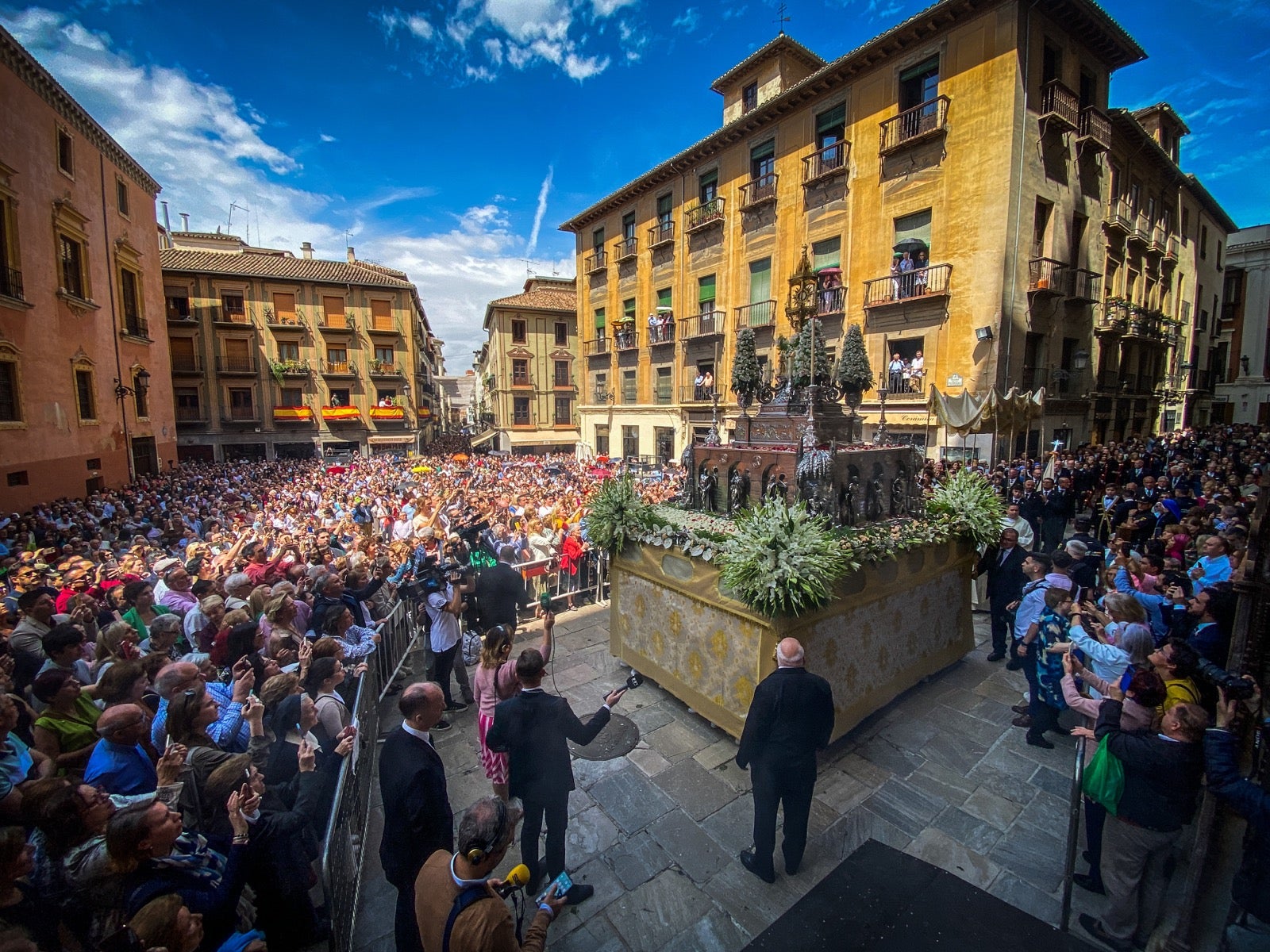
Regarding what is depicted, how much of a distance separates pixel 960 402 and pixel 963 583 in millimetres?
7366

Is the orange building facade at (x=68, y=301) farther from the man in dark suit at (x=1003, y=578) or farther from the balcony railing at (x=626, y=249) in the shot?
the man in dark suit at (x=1003, y=578)

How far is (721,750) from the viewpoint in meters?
5.20

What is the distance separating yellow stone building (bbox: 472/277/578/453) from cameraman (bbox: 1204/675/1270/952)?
36487 millimetres

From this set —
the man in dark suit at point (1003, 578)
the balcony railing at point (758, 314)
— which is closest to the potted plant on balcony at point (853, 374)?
the man in dark suit at point (1003, 578)

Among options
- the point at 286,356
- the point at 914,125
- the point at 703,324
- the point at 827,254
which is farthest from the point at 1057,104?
the point at 286,356

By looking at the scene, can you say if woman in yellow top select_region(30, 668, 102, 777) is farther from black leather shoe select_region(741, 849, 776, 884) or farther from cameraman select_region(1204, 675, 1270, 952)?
cameraman select_region(1204, 675, 1270, 952)

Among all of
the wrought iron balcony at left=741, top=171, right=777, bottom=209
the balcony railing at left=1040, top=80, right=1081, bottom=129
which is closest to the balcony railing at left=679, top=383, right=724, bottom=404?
the wrought iron balcony at left=741, top=171, right=777, bottom=209

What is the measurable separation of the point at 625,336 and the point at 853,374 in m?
20.5

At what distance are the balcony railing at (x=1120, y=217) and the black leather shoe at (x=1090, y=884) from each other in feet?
70.7

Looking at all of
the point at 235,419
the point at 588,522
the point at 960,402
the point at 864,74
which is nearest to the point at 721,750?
the point at 588,522

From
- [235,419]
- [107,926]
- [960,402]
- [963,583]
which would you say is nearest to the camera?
[107,926]

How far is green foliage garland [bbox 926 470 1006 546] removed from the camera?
6.52m

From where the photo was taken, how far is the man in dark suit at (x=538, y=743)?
129 inches

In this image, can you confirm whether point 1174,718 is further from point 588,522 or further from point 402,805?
point 588,522
